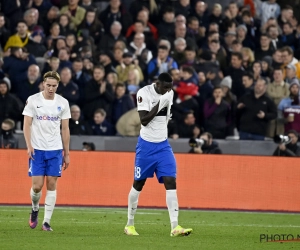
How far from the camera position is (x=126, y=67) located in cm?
2330

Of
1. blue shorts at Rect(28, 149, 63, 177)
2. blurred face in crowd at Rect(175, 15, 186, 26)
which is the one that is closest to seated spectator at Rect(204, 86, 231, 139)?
blurred face in crowd at Rect(175, 15, 186, 26)

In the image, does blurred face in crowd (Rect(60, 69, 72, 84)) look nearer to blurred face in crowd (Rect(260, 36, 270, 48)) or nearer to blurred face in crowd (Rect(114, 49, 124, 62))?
blurred face in crowd (Rect(114, 49, 124, 62))

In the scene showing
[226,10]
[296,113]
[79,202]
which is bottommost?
[79,202]

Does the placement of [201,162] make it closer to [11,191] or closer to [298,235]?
[11,191]

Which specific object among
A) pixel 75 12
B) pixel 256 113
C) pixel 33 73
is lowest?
pixel 256 113

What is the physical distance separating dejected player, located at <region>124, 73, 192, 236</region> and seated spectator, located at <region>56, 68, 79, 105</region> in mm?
8787

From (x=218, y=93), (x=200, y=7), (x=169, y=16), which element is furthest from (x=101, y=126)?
(x=200, y=7)

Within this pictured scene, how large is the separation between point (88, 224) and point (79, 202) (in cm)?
394

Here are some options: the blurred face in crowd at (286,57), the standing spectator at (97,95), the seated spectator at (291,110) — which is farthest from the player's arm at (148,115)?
the blurred face in crowd at (286,57)

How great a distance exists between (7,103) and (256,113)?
5784 mm

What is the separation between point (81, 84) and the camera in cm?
2267

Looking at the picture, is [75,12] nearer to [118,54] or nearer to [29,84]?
[118,54]

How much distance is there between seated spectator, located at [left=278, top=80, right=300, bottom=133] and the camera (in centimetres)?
2231

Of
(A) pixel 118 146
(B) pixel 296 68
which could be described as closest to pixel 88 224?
(A) pixel 118 146
